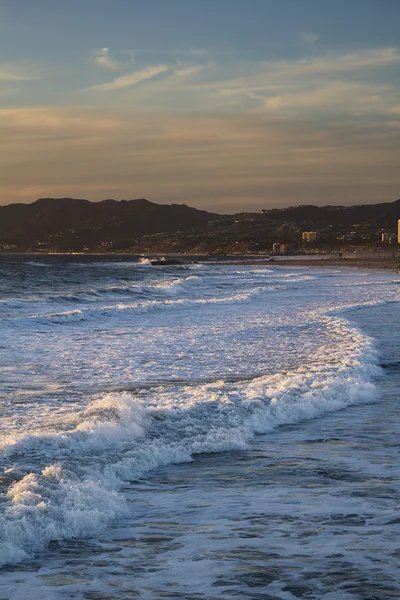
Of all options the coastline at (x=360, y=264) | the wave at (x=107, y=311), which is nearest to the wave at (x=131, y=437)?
the wave at (x=107, y=311)

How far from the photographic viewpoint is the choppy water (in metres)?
6.59

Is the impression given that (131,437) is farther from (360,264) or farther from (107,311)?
(360,264)

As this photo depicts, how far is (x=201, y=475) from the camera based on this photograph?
9805mm

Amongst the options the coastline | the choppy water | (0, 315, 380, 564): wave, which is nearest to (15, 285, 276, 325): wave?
the choppy water

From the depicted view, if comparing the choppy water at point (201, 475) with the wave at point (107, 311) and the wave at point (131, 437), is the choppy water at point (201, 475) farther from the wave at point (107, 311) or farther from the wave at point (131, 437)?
the wave at point (107, 311)

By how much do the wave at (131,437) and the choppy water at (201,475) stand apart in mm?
29

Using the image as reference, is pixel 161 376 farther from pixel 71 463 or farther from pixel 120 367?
pixel 71 463

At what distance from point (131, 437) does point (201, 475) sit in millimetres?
2083

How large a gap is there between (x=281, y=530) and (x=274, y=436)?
4.60 metres

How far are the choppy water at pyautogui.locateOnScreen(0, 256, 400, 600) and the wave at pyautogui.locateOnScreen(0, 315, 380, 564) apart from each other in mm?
29

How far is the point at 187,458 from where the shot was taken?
10.7 meters

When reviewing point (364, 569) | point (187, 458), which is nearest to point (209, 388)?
point (187, 458)

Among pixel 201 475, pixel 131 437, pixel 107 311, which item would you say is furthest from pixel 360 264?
pixel 201 475

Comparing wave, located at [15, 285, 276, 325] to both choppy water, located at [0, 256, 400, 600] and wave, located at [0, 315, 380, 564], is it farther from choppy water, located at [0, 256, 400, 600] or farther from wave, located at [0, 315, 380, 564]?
wave, located at [0, 315, 380, 564]
